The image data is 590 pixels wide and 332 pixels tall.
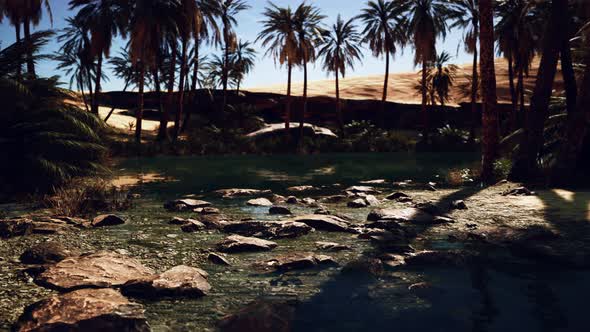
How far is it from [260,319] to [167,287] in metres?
1.19

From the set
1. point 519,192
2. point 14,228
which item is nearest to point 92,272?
point 14,228

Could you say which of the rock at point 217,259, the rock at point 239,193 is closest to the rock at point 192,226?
the rock at point 217,259

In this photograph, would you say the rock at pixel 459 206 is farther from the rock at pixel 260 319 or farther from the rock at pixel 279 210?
the rock at pixel 260 319

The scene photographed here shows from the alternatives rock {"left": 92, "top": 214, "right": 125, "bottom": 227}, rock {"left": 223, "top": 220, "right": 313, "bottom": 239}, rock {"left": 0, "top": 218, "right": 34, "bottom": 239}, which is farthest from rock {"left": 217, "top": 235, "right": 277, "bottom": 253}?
rock {"left": 0, "top": 218, "right": 34, "bottom": 239}

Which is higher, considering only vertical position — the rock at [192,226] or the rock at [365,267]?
the rock at [365,267]

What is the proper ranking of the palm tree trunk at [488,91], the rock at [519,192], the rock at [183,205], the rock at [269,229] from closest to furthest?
the rock at [269,229] → the rock at [183,205] → the rock at [519,192] → the palm tree trunk at [488,91]

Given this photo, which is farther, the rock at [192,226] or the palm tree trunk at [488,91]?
the palm tree trunk at [488,91]

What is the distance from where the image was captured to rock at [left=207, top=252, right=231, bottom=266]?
5.70m

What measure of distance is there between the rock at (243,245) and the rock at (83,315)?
2.14 meters

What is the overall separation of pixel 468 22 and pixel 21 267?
35.5 metres

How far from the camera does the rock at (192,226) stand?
752 centimetres

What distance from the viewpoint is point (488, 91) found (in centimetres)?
1326

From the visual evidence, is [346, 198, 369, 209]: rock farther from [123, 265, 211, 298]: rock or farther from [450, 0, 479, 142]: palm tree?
[450, 0, 479, 142]: palm tree

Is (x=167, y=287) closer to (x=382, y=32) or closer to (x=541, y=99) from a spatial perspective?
(x=541, y=99)
